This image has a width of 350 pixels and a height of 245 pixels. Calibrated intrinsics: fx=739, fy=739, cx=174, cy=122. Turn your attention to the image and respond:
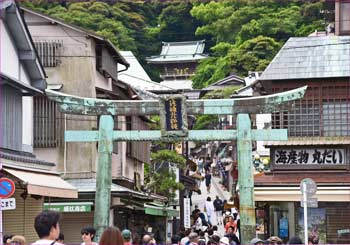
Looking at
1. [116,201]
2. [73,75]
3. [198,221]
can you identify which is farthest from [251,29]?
[116,201]

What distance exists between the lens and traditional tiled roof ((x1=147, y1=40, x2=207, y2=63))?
274 ft

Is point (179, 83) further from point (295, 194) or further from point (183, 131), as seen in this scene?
point (183, 131)

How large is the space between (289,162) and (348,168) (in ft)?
5.62

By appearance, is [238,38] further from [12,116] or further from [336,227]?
[12,116]

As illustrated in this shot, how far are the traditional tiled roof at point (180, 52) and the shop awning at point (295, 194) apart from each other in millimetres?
61565

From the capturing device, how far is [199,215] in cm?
2944

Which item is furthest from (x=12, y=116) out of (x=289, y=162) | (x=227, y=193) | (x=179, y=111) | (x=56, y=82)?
(x=227, y=193)

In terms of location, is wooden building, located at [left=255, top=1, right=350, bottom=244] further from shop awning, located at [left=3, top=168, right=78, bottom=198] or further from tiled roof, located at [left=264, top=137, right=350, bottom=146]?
shop awning, located at [left=3, top=168, right=78, bottom=198]

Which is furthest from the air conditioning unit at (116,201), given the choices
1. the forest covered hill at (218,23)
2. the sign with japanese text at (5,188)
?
the forest covered hill at (218,23)

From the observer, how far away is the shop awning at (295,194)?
20656 millimetres

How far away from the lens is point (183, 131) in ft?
65.0

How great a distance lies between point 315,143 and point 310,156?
0.65 meters

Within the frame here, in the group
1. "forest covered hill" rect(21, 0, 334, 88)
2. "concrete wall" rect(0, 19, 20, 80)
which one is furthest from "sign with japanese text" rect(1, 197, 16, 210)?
"forest covered hill" rect(21, 0, 334, 88)

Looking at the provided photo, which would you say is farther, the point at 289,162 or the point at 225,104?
the point at 289,162
